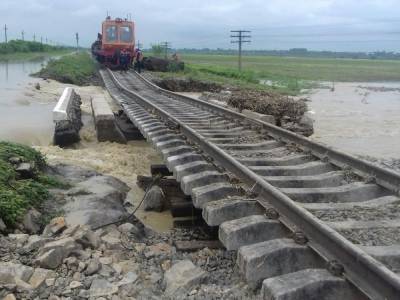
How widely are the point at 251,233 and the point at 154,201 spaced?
10.6 ft

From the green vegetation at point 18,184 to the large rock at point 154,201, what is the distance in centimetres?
118

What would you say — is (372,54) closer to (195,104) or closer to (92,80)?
(92,80)

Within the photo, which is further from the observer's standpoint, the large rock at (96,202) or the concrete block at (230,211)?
the large rock at (96,202)

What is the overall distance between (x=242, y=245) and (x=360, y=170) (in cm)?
231

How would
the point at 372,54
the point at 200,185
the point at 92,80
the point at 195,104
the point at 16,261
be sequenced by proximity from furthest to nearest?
the point at 372,54, the point at 92,80, the point at 195,104, the point at 200,185, the point at 16,261

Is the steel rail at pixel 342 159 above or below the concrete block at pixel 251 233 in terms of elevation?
above

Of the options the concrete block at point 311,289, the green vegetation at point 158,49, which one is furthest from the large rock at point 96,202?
the green vegetation at point 158,49

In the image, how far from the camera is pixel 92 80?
31.7 meters

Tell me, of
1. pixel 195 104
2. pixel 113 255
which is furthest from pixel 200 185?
pixel 195 104

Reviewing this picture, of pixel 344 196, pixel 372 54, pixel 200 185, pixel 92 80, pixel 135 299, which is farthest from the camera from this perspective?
pixel 372 54

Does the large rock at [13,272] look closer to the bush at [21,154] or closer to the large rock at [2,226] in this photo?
the large rock at [2,226]

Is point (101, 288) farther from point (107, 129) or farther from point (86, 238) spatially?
point (107, 129)

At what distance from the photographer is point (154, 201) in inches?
288

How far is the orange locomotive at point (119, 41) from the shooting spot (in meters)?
35.7
